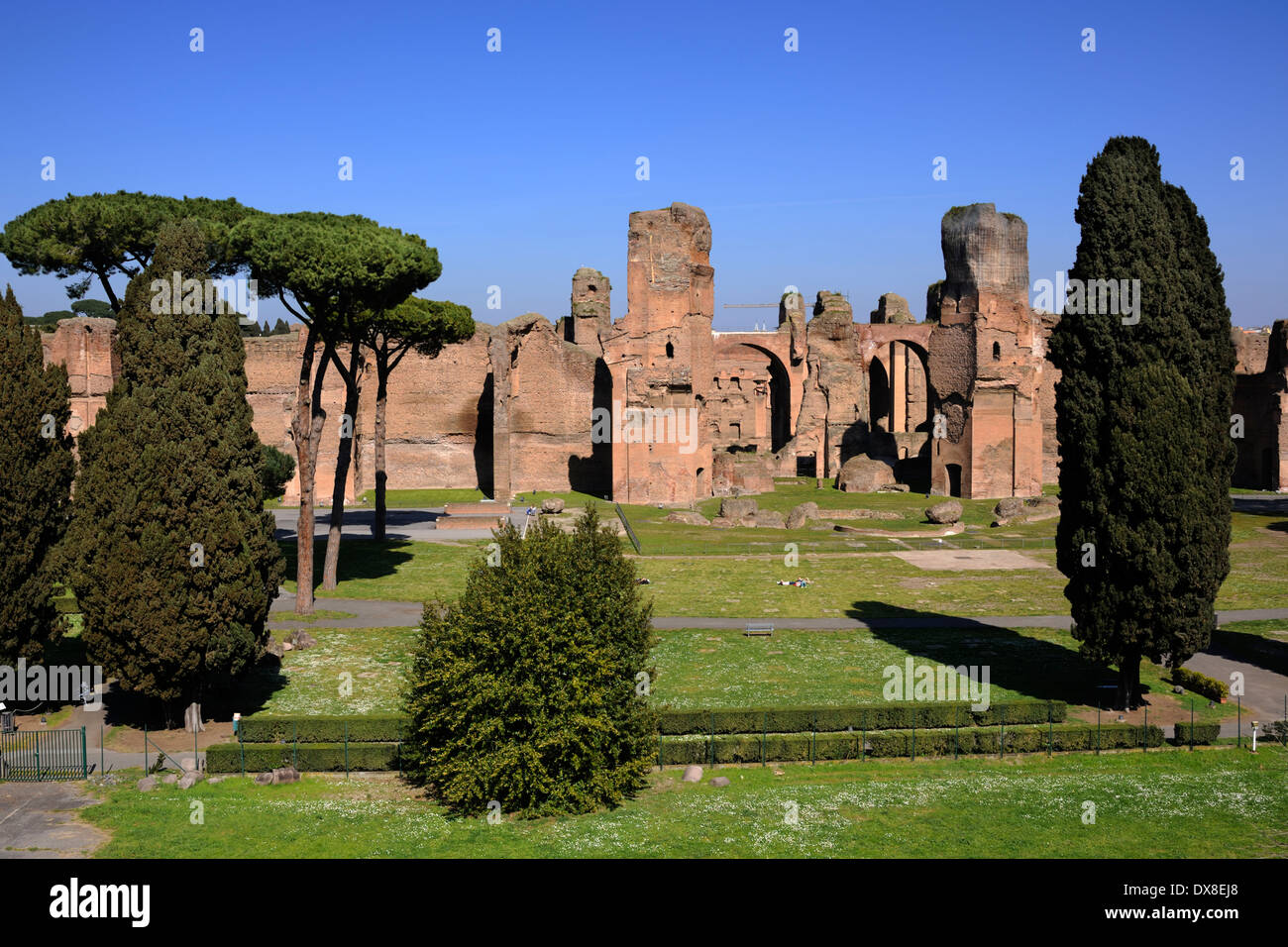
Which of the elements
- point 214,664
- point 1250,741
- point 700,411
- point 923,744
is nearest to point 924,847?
point 923,744

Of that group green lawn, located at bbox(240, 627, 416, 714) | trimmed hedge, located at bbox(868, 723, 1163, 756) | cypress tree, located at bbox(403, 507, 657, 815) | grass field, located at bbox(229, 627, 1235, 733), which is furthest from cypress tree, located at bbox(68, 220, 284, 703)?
trimmed hedge, located at bbox(868, 723, 1163, 756)

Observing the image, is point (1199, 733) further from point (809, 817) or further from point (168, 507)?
point (168, 507)

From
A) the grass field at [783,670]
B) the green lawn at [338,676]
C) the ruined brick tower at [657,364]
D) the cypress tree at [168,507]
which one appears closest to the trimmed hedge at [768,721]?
the grass field at [783,670]

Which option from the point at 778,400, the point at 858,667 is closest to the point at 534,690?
the point at 858,667

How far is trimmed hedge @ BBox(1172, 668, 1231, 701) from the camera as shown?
21984mm

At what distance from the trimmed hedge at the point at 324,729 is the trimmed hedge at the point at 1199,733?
43.9ft

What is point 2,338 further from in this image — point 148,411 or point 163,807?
point 163,807

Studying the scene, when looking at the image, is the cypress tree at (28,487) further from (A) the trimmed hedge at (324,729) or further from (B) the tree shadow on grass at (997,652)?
(B) the tree shadow on grass at (997,652)

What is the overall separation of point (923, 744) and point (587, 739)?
6139 millimetres

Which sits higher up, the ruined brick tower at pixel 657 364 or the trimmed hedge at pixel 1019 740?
the ruined brick tower at pixel 657 364

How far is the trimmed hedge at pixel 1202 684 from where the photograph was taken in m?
22.0

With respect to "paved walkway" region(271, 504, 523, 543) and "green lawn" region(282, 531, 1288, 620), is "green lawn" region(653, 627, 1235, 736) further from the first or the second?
"paved walkway" region(271, 504, 523, 543)

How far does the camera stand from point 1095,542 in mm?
21562

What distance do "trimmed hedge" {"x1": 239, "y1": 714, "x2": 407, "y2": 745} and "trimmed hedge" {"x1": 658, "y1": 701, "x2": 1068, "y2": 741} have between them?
4.65 meters
